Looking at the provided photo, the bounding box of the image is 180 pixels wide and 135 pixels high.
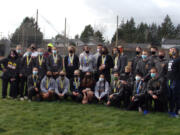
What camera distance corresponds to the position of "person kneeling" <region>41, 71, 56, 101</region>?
8555mm

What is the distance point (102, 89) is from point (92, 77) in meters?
0.68

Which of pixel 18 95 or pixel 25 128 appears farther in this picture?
pixel 18 95

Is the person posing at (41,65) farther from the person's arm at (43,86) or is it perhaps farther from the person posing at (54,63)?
the person's arm at (43,86)

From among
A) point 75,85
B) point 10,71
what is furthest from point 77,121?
point 10,71

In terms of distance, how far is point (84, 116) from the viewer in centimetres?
650

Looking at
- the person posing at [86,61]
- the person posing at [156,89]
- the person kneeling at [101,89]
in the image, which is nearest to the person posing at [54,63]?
the person posing at [86,61]

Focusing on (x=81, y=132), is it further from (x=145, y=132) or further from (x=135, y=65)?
(x=135, y=65)

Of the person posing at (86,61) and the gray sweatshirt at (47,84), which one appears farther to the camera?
the person posing at (86,61)

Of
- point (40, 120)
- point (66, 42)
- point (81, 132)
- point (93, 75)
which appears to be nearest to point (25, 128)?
point (40, 120)

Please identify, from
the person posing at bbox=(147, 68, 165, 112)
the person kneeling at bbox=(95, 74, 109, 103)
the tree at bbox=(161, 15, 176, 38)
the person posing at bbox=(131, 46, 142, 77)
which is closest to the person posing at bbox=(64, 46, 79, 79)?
the person kneeling at bbox=(95, 74, 109, 103)

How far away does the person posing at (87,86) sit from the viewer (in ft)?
27.7

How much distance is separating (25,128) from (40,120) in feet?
2.28

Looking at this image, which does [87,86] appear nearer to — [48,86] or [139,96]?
[48,86]

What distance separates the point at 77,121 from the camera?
19.7 ft
